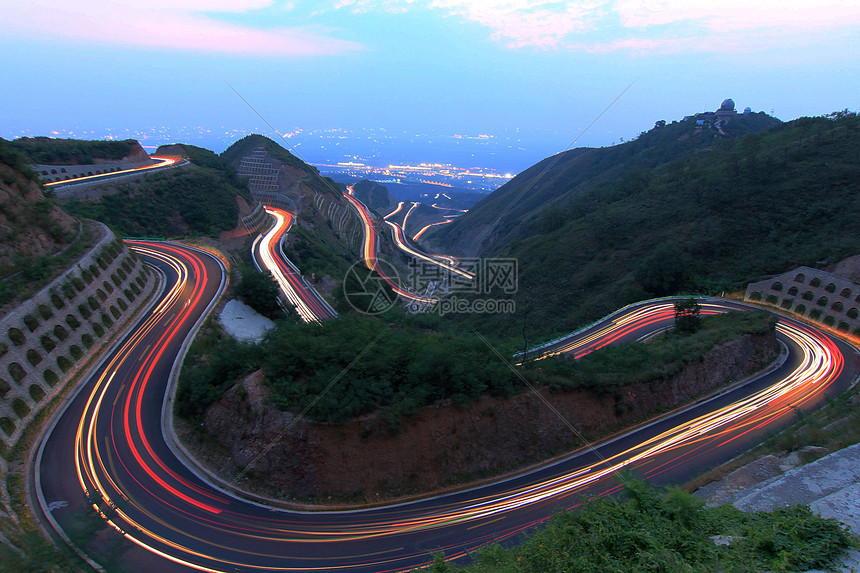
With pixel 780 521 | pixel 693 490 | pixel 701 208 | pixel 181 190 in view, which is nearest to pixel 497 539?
pixel 693 490

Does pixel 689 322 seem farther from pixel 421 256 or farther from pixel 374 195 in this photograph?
pixel 374 195

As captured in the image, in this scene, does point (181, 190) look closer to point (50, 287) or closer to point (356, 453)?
point (50, 287)

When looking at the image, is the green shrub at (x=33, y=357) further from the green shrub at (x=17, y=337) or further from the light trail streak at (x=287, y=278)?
the light trail streak at (x=287, y=278)

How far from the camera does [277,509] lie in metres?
15.8

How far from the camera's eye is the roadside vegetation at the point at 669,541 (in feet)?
26.2

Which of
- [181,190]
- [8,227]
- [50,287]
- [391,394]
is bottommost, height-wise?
[391,394]

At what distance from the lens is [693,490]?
15.6 m

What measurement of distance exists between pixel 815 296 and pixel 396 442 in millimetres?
36788

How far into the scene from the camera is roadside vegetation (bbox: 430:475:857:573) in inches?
314

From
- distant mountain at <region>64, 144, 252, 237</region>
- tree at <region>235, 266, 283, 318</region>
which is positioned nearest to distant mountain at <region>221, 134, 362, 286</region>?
distant mountain at <region>64, 144, 252, 237</region>

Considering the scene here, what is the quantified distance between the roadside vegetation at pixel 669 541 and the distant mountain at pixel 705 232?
25.3 meters

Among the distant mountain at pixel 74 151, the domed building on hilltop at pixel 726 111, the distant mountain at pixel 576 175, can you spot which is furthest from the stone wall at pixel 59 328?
the domed building on hilltop at pixel 726 111

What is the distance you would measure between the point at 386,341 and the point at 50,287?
17.4 m

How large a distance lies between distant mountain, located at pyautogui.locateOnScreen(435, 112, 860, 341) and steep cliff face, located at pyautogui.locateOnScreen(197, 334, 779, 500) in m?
16.6
